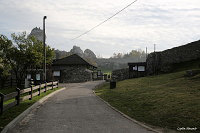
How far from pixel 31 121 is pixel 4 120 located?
3.24 feet

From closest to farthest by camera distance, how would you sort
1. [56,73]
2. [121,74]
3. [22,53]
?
[22,53], [121,74], [56,73]

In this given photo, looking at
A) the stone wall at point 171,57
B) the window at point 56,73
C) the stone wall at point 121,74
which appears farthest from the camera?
the window at point 56,73

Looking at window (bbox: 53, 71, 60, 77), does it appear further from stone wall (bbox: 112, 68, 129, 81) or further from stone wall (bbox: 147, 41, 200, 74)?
stone wall (bbox: 147, 41, 200, 74)

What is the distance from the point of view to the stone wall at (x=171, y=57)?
29.8 meters

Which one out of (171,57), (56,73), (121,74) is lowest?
(121,74)

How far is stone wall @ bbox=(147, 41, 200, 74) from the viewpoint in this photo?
2983 centimetres

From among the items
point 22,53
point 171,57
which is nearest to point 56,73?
point 22,53

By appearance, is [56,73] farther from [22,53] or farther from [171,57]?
[171,57]

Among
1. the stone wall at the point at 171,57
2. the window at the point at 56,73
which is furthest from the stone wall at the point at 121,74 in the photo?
the window at the point at 56,73

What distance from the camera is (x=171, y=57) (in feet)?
105

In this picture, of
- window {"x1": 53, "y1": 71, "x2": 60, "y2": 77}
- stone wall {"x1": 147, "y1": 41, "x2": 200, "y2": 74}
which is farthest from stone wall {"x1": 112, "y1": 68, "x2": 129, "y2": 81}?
window {"x1": 53, "y1": 71, "x2": 60, "y2": 77}

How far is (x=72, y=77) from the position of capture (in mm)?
39906

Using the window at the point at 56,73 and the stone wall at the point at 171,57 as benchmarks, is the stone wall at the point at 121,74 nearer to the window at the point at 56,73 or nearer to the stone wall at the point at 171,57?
the stone wall at the point at 171,57

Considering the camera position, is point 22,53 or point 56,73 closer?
point 22,53
